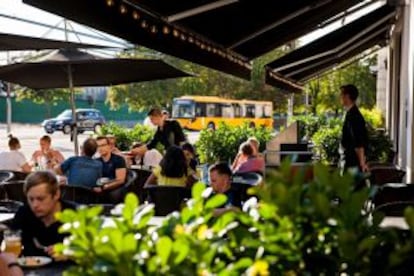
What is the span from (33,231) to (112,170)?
3946 millimetres

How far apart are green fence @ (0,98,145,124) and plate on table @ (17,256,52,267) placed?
159 feet

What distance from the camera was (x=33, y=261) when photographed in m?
3.87

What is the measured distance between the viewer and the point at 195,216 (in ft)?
6.51

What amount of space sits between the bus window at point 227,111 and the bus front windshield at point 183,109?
2060 mm

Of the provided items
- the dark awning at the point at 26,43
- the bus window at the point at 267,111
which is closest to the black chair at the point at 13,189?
the dark awning at the point at 26,43

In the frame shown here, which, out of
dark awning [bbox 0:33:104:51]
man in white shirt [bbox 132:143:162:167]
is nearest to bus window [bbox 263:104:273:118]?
man in white shirt [bbox 132:143:162:167]

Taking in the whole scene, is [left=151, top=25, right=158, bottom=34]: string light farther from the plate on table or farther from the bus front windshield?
the bus front windshield

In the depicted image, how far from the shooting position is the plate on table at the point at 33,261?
3.83 m

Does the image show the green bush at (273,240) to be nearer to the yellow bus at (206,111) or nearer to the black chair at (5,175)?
the black chair at (5,175)

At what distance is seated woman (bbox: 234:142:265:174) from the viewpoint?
29.6 feet

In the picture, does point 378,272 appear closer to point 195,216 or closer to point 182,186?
point 195,216

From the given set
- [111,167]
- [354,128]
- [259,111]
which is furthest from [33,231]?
[259,111]

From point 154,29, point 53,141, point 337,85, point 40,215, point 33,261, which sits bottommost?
point 53,141

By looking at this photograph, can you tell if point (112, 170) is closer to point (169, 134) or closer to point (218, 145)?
point (169, 134)
